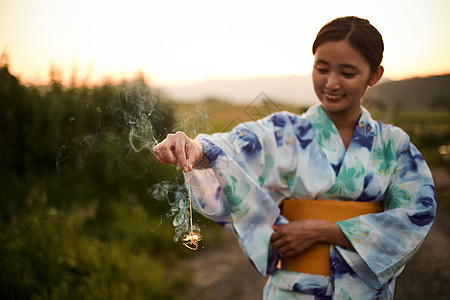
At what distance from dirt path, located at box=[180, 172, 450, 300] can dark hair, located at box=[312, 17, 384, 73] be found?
7.13ft

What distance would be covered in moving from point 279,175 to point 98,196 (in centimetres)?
304

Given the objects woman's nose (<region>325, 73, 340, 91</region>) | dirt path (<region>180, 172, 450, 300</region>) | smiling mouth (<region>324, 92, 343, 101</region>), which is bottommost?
dirt path (<region>180, 172, 450, 300</region>)

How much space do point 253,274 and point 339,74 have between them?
2524 mm

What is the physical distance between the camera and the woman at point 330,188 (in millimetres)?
1614

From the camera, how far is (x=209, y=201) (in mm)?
1659

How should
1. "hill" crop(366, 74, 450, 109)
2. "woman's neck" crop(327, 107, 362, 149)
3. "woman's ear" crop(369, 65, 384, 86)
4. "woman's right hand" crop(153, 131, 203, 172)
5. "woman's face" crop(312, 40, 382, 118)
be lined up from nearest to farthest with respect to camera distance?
"woman's right hand" crop(153, 131, 203, 172) < "woman's face" crop(312, 40, 382, 118) < "woman's ear" crop(369, 65, 384, 86) < "woman's neck" crop(327, 107, 362, 149) < "hill" crop(366, 74, 450, 109)

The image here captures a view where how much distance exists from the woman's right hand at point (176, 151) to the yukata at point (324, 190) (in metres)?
0.22

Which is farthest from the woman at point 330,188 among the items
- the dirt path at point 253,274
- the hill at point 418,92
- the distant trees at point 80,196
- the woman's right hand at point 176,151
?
the hill at point 418,92

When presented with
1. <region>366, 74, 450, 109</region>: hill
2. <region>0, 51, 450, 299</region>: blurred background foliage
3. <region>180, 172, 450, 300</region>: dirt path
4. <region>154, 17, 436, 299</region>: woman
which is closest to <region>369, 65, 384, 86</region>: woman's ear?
<region>154, 17, 436, 299</region>: woman

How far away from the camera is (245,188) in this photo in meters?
1.65

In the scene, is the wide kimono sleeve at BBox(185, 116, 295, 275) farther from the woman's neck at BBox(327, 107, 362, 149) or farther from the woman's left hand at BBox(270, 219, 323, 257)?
the woman's neck at BBox(327, 107, 362, 149)

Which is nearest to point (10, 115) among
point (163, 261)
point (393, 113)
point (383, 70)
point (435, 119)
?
point (163, 261)

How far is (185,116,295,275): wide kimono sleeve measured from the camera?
1.61m

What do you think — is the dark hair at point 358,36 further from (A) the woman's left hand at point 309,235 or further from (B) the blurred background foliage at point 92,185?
(A) the woman's left hand at point 309,235
